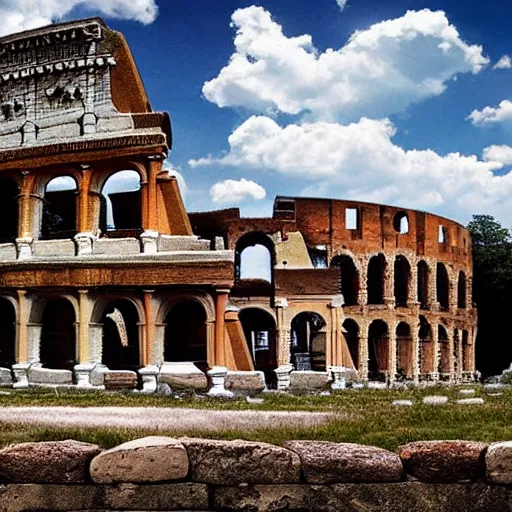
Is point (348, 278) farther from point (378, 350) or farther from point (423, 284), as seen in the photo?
point (423, 284)

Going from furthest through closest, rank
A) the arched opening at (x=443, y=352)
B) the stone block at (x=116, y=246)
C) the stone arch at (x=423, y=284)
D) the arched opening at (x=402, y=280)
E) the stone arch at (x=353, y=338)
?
the arched opening at (x=443, y=352) → the stone arch at (x=423, y=284) → the arched opening at (x=402, y=280) → the stone arch at (x=353, y=338) → the stone block at (x=116, y=246)

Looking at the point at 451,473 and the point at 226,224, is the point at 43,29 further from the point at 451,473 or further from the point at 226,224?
the point at 451,473

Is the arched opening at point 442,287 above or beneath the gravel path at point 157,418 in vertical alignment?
above

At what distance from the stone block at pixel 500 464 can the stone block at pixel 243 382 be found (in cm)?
1431

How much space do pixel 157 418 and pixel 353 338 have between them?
2515cm

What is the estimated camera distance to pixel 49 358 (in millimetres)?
24250

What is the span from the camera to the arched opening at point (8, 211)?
26.2 metres

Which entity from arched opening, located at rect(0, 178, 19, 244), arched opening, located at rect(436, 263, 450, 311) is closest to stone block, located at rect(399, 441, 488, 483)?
arched opening, located at rect(0, 178, 19, 244)

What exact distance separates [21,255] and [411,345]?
20.5 metres

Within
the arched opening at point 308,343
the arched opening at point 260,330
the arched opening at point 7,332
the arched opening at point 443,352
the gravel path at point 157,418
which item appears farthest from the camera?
the arched opening at point 443,352

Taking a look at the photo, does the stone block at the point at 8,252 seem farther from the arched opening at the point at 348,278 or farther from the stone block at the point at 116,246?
the arched opening at the point at 348,278

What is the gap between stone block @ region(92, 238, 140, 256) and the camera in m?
22.2

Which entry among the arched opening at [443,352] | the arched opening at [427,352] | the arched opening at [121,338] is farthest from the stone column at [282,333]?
the arched opening at [443,352]

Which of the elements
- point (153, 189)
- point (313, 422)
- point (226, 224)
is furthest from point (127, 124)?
point (313, 422)
